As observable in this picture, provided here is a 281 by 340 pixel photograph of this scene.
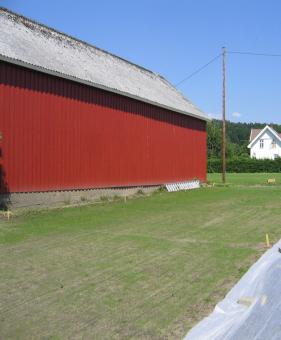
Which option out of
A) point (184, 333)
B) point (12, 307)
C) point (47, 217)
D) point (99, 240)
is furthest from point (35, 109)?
point (184, 333)

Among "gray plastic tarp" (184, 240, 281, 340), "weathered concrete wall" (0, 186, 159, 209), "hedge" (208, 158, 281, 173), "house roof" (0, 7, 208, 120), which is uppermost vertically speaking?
"house roof" (0, 7, 208, 120)

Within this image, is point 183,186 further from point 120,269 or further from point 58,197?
point 120,269

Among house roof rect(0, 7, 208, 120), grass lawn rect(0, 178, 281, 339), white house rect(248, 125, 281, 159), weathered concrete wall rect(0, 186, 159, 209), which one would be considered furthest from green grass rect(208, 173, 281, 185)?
white house rect(248, 125, 281, 159)

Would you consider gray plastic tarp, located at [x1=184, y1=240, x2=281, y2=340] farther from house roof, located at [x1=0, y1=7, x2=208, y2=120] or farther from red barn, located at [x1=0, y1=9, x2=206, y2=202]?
house roof, located at [x1=0, y1=7, x2=208, y2=120]

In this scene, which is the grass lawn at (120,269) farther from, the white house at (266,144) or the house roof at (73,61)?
the white house at (266,144)

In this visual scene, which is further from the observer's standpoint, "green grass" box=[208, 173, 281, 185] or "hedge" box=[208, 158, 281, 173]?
"hedge" box=[208, 158, 281, 173]

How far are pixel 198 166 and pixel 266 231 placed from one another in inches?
711

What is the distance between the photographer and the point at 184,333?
→ 186 inches

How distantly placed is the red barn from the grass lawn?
273cm

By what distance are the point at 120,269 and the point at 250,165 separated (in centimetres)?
5447

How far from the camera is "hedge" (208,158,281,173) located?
5959 cm

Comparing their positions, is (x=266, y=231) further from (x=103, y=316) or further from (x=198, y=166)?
(x=198, y=166)

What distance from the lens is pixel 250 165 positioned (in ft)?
197

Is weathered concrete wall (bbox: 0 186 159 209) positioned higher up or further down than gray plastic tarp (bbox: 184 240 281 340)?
higher up
